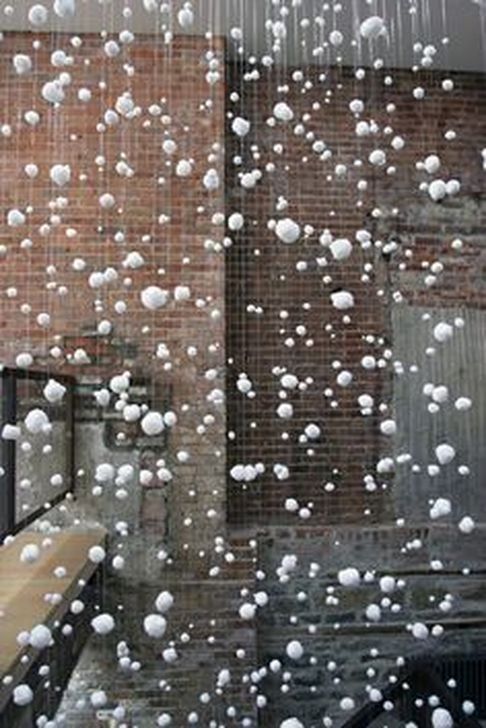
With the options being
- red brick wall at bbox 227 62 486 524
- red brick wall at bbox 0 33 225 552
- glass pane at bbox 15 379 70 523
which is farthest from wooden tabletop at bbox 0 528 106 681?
red brick wall at bbox 227 62 486 524

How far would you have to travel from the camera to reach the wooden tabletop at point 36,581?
2453 mm

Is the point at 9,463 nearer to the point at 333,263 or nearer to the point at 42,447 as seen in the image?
the point at 42,447

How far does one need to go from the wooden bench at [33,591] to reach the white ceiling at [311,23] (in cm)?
251

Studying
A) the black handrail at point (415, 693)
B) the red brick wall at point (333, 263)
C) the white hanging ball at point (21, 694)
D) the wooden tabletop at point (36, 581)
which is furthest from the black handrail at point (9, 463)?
the black handrail at point (415, 693)

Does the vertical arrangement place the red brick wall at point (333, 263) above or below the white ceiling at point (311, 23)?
below

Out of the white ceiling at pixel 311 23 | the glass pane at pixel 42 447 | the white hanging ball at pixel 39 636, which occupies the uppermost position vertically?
the white ceiling at pixel 311 23

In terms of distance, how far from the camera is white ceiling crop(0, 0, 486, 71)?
4043 millimetres

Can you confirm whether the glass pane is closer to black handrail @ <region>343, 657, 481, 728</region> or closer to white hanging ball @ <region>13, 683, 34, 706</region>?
white hanging ball @ <region>13, 683, 34, 706</region>

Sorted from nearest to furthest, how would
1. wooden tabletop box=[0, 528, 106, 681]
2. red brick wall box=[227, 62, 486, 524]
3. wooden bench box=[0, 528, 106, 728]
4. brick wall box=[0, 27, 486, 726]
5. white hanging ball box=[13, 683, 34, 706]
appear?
1. white hanging ball box=[13, 683, 34, 706]
2. wooden bench box=[0, 528, 106, 728]
3. wooden tabletop box=[0, 528, 106, 681]
4. brick wall box=[0, 27, 486, 726]
5. red brick wall box=[227, 62, 486, 524]

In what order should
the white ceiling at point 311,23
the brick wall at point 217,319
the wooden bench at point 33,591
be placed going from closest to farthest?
the wooden bench at point 33,591 < the white ceiling at point 311,23 < the brick wall at point 217,319

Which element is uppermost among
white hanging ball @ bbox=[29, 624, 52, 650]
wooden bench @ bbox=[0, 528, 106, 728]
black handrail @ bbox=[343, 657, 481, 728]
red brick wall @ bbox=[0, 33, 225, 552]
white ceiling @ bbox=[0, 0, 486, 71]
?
white ceiling @ bbox=[0, 0, 486, 71]

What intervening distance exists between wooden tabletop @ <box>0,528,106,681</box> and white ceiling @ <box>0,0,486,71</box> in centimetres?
251

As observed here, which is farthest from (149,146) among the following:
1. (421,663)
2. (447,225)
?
(421,663)

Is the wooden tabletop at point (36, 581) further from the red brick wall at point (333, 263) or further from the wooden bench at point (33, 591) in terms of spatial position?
the red brick wall at point (333, 263)
